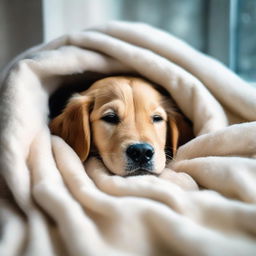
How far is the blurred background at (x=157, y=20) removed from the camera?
4.81ft

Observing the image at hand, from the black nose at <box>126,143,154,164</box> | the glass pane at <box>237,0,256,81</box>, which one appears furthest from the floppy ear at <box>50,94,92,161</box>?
the glass pane at <box>237,0,256,81</box>

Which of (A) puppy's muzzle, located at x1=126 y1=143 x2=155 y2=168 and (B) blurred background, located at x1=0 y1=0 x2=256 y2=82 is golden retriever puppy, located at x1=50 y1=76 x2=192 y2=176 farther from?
(B) blurred background, located at x1=0 y1=0 x2=256 y2=82

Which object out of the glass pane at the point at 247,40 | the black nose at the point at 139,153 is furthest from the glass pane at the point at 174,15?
the black nose at the point at 139,153

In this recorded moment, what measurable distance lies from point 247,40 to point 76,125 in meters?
0.93

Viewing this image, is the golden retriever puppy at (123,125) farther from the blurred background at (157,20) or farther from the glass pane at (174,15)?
the glass pane at (174,15)

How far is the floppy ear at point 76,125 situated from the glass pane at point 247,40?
2.71ft

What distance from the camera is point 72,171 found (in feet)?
2.47

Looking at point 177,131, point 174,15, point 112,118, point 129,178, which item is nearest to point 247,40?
point 174,15

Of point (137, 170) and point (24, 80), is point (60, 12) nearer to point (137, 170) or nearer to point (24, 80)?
point (24, 80)

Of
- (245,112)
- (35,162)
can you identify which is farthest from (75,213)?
(245,112)

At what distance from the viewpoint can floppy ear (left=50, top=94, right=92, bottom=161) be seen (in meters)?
0.96

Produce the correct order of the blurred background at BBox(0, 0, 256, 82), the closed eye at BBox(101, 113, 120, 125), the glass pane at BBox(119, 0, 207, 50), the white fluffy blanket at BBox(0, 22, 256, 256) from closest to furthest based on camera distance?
the white fluffy blanket at BBox(0, 22, 256, 256) → the closed eye at BBox(101, 113, 120, 125) → the blurred background at BBox(0, 0, 256, 82) → the glass pane at BBox(119, 0, 207, 50)

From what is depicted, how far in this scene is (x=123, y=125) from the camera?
0.98 m

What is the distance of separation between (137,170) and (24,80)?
13.2 inches
